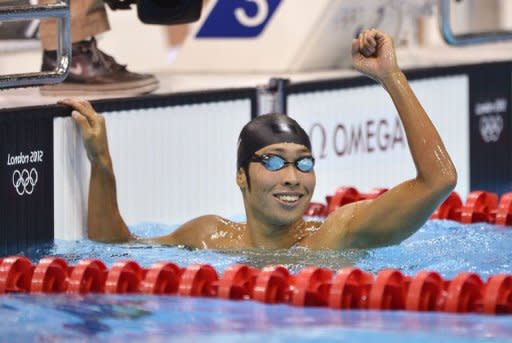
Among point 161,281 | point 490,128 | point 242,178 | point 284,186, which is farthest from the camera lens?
point 490,128

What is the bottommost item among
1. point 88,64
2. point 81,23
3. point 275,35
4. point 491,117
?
point 491,117

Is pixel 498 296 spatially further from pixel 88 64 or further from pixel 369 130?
pixel 369 130

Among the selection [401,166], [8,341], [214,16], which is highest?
[214,16]

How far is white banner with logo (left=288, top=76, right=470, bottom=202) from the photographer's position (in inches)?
273

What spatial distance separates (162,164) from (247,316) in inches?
83.9

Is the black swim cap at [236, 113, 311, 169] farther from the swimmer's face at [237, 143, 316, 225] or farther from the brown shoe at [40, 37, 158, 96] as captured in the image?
the brown shoe at [40, 37, 158, 96]

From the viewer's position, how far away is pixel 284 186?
A: 4.84m

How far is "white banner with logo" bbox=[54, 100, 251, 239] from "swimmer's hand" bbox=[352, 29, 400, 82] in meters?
1.37

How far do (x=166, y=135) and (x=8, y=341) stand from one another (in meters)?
2.44

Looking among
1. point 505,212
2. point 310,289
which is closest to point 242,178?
point 310,289

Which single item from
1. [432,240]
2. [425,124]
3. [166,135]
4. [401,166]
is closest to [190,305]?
[425,124]

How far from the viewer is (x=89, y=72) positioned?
623 centimetres

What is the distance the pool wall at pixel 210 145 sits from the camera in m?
5.56

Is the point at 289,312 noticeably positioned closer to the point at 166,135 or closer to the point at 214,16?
the point at 166,135
